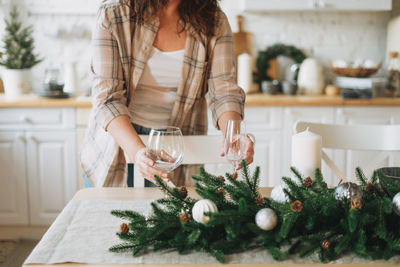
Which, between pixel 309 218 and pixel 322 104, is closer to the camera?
pixel 309 218

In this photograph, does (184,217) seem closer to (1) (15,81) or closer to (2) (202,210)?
(2) (202,210)

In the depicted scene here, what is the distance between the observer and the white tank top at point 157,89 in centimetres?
166

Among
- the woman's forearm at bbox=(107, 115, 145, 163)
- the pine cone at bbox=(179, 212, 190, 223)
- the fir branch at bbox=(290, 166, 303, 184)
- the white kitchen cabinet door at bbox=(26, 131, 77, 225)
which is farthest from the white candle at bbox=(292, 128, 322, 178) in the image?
the white kitchen cabinet door at bbox=(26, 131, 77, 225)

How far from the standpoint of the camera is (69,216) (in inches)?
44.2

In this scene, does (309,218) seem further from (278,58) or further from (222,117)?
(278,58)

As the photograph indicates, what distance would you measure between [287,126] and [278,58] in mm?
725

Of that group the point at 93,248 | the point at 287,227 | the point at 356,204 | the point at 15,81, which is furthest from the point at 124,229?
the point at 15,81

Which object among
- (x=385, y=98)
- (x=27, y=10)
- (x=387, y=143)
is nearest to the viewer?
(x=387, y=143)

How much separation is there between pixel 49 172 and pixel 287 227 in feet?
7.59

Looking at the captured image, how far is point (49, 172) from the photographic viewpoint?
2.90 m

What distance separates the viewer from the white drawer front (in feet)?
9.27

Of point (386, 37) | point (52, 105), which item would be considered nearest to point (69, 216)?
point (52, 105)

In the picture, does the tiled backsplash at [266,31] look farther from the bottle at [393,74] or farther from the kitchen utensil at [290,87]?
the kitchen utensil at [290,87]

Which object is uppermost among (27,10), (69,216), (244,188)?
(27,10)
